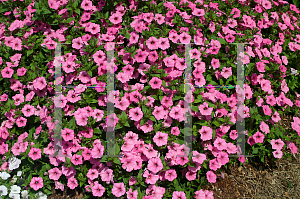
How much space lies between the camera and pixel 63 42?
4.88 meters

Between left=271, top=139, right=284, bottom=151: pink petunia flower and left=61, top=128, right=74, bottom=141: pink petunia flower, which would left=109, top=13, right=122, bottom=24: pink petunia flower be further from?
left=271, top=139, right=284, bottom=151: pink petunia flower

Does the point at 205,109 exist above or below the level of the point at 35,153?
above

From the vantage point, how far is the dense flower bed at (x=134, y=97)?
411 centimetres

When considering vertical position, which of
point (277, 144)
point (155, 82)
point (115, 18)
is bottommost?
point (277, 144)

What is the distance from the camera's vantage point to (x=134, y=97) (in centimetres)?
422

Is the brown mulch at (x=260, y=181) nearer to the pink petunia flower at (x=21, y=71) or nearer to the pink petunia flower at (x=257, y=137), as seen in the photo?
the pink petunia flower at (x=257, y=137)

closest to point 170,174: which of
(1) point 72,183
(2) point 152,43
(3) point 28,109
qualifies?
(1) point 72,183

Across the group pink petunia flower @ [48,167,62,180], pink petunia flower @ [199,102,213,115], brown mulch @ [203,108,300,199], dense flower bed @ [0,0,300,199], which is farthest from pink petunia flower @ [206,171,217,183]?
pink petunia flower @ [48,167,62,180]

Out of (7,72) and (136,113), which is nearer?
(136,113)

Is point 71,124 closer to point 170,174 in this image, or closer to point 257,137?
point 170,174

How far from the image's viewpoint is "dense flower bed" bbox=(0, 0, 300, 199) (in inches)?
162

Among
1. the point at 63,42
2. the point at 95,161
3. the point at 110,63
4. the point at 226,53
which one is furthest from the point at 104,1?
the point at 95,161

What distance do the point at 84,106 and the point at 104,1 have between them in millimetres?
2570

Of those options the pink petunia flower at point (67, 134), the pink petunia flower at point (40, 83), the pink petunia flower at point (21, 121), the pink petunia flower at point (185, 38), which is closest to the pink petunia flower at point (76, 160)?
the pink petunia flower at point (67, 134)
